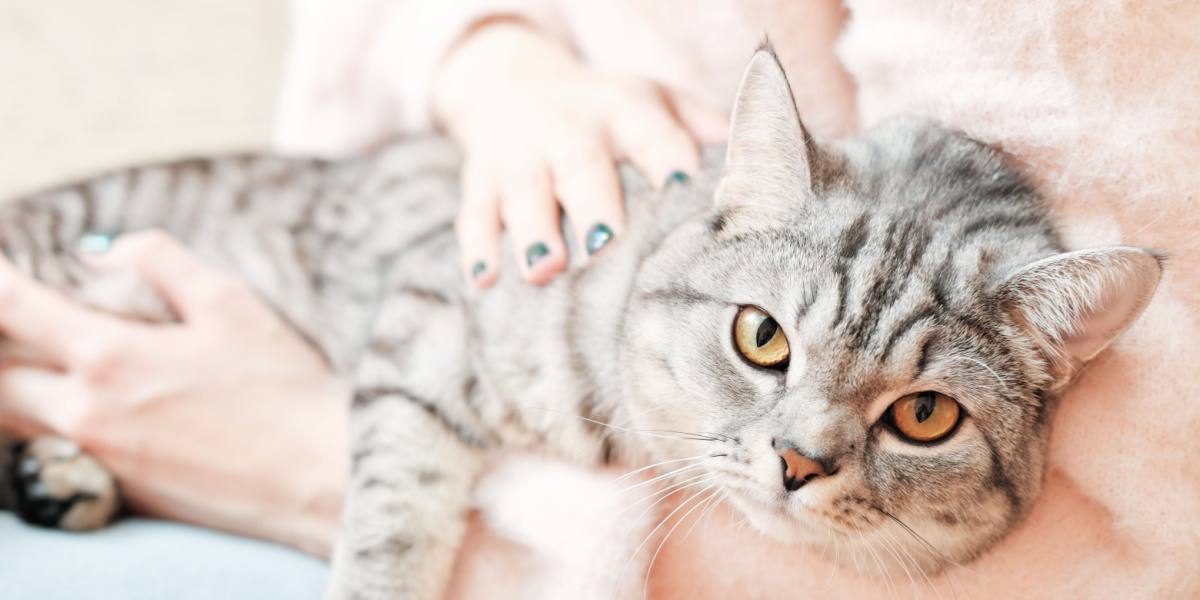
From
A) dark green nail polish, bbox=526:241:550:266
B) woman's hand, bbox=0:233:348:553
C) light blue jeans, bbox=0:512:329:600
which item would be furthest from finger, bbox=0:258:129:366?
dark green nail polish, bbox=526:241:550:266

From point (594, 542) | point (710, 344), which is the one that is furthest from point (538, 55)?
point (594, 542)

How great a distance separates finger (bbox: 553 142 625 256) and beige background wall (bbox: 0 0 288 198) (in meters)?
1.24

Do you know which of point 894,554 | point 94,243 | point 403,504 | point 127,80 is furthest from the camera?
point 127,80

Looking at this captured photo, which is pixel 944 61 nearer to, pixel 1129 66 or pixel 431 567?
pixel 1129 66

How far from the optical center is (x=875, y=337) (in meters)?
0.80

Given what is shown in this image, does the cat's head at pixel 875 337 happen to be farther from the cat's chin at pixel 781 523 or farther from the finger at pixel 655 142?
the finger at pixel 655 142

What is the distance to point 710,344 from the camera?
881 millimetres

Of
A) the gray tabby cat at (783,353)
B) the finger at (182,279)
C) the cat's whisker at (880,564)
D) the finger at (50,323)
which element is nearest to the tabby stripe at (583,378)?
the gray tabby cat at (783,353)

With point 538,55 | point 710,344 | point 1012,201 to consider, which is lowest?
point 710,344

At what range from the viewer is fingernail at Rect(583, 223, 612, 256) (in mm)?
1032

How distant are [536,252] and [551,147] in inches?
6.1

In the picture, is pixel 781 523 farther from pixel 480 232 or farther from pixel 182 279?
pixel 182 279

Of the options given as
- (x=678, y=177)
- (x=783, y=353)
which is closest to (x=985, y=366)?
(x=783, y=353)

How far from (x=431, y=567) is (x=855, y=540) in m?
0.49
